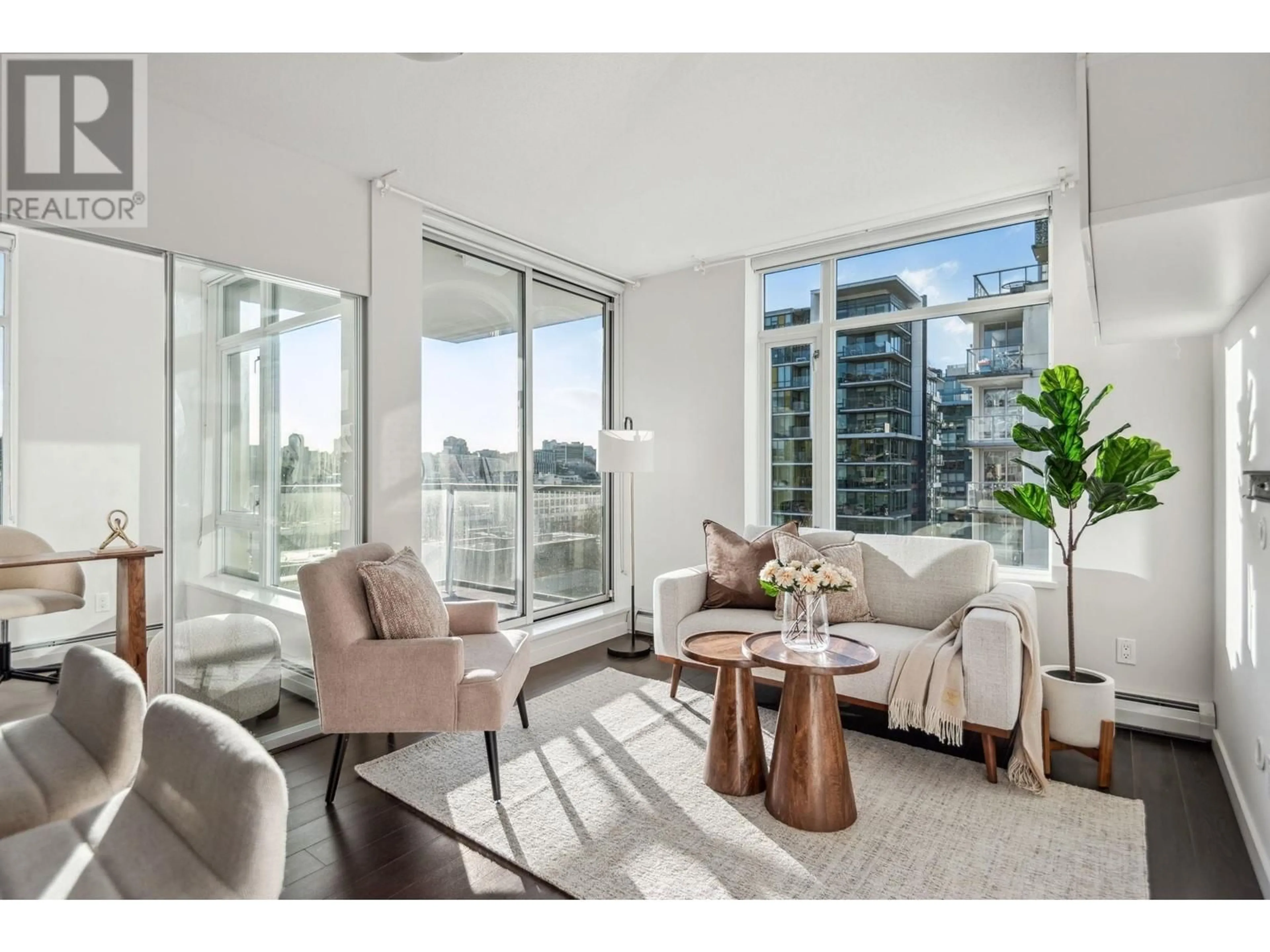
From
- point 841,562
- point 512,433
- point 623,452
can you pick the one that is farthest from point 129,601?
point 841,562

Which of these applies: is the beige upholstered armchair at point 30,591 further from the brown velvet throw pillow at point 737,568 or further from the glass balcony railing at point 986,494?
the glass balcony railing at point 986,494

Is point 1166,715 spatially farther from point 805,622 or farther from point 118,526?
point 118,526

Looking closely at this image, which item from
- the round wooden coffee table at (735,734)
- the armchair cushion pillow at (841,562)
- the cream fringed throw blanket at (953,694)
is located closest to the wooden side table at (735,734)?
the round wooden coffee table at (735,734)

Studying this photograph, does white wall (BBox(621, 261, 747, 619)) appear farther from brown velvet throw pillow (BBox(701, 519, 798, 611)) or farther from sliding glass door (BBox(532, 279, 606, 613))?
brown velvet throw pillow (BBox(701, 519, 798, 611))

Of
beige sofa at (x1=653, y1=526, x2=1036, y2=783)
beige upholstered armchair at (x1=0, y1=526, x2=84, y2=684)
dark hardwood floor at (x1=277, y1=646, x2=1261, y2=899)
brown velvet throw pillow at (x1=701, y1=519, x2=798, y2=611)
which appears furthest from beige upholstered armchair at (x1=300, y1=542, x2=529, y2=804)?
brown velvet throw pillow at (x1=701, y1=519, x2=798, y2=611)

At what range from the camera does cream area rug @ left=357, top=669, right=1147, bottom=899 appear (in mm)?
1875

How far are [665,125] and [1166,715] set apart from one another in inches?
137

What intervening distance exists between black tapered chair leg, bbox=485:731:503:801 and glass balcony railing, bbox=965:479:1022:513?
2.91 m

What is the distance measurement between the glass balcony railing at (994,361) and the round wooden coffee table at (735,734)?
2341mm

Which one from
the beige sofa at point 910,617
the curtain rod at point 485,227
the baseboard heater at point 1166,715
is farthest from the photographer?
the curtain rod at point 485,227

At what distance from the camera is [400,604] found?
8.18 feet

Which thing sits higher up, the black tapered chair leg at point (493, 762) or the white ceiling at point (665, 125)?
the white ceiling at point (665, 125)

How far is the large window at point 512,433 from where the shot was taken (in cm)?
382
